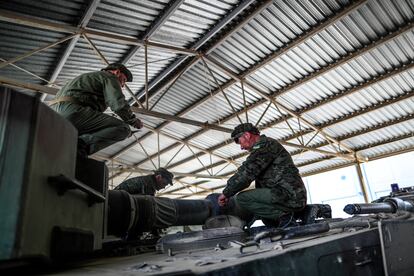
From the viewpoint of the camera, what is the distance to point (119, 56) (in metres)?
7.56

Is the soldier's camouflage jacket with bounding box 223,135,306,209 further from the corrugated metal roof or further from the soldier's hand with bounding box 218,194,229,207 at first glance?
the corrugated metal roof

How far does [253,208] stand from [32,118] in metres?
2.58

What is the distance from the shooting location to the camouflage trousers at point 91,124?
9.45 ft

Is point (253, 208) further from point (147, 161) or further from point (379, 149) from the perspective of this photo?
point (147, 161)

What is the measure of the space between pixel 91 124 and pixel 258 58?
21.1 feet

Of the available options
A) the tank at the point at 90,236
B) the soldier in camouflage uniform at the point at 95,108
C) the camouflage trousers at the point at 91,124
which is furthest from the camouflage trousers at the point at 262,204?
the camouflage trousers at the point at 91,124

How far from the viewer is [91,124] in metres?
2.94

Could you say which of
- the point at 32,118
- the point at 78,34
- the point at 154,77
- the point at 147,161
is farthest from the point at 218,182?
the point at 32,118

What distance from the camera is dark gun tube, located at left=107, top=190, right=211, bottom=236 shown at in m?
2.71

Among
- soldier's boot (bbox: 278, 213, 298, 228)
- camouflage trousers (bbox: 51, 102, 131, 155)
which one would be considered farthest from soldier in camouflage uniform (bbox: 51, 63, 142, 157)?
soldier's boot (bbox: 278, 213, 298, 228)

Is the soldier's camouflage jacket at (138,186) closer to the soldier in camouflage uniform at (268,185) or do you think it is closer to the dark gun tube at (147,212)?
the dark gun tube at (147,212)

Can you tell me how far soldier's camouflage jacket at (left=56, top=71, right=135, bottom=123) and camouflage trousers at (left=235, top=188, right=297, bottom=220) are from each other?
4.97ft

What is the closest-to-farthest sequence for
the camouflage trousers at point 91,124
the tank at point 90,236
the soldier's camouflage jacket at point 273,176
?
the tank at point 90,236, the camouflage trousers at point 91,124, the soldier's camouflage jacket at point 273,176

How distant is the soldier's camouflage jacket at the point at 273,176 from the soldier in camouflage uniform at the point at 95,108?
1.25 metres
